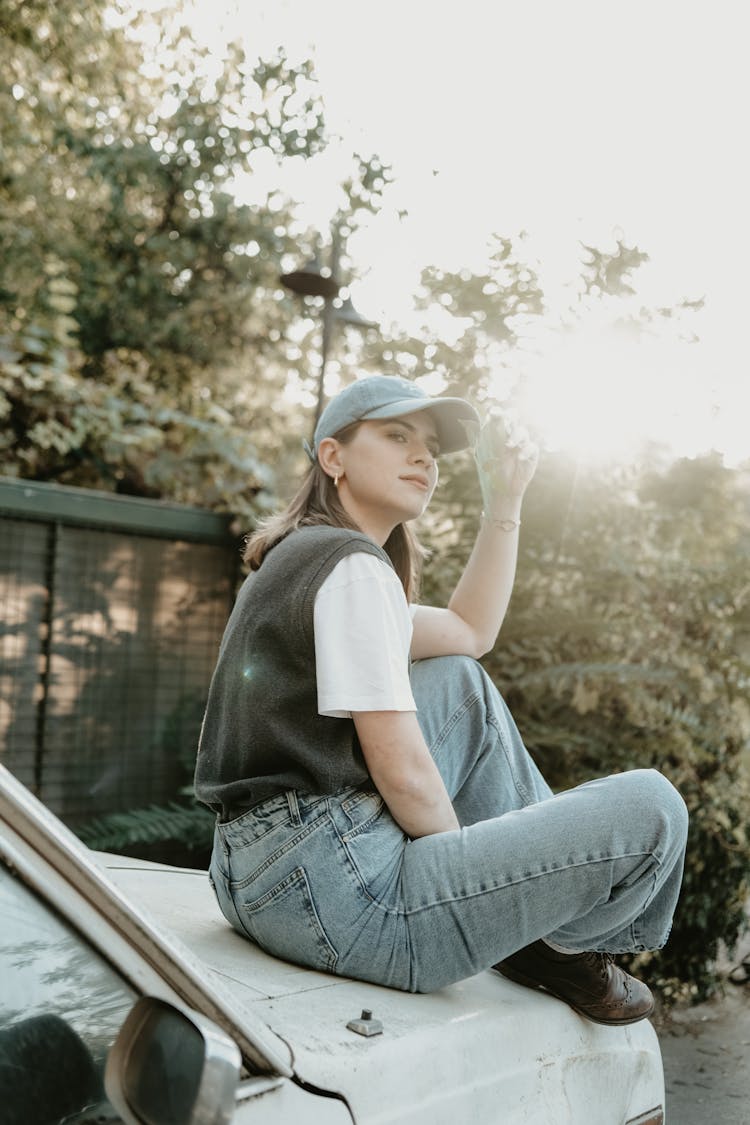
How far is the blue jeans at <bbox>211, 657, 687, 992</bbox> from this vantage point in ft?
6.24

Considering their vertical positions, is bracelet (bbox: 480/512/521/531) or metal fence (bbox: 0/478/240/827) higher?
bracelet (bbox: 480/512/521/531)

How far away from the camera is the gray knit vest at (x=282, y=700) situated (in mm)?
2043

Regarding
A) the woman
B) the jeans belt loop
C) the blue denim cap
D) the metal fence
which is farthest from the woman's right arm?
the metal fence

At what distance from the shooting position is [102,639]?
638cm

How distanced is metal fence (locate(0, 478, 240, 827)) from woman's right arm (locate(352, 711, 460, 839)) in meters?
4.33

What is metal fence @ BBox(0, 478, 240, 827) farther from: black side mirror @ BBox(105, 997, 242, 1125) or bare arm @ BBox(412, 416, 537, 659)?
black side mirror @ BBox(105, 997, 242, 1125)

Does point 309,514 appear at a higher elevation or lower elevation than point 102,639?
higher

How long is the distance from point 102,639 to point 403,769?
4.66 metres

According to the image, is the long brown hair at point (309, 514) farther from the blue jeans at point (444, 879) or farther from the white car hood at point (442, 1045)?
the white car hood at point (442, 1045)

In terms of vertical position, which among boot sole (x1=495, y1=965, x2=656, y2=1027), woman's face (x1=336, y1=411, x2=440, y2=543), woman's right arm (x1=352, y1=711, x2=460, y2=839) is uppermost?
woman's face (x1=336, y1=411, x2=440, y2=543)

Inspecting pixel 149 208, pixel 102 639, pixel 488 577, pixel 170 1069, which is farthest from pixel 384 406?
pixel 149 208

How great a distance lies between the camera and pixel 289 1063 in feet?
4.46

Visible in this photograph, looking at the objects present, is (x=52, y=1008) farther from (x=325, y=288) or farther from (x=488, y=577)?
(x=325, y=288)

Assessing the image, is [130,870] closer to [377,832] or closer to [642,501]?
[377,832]
